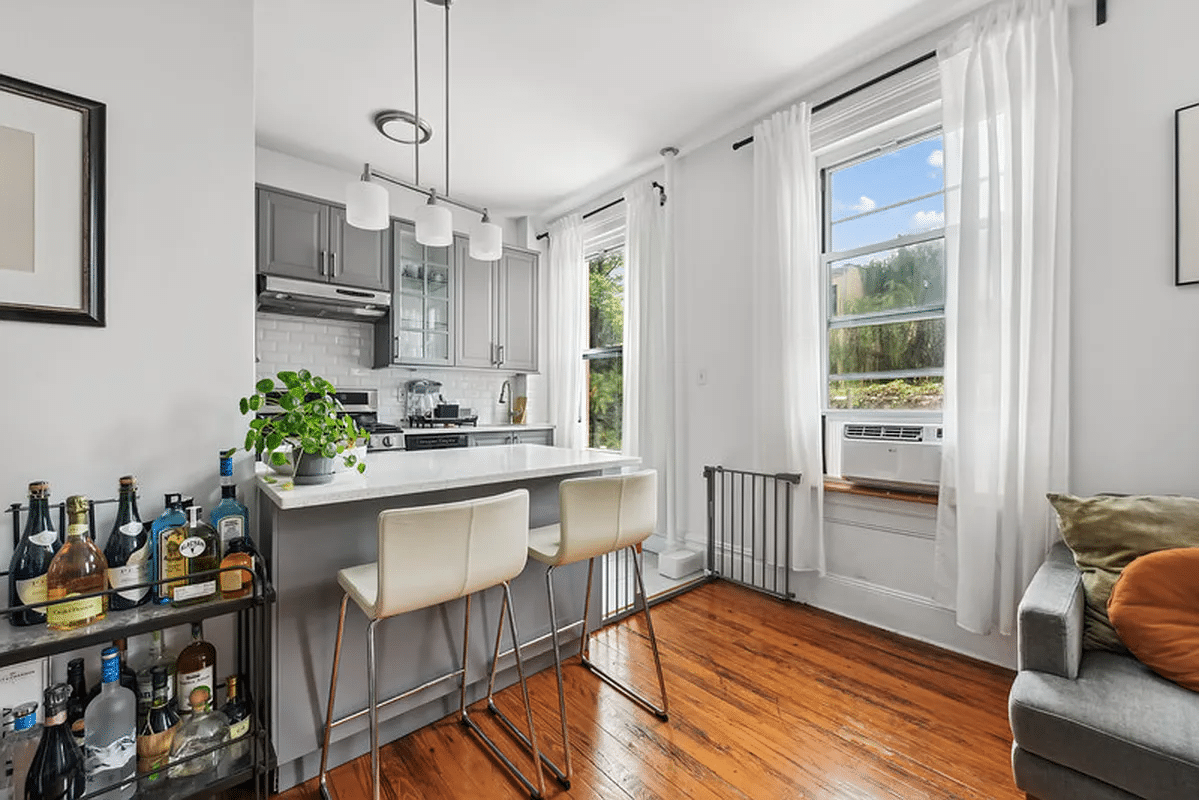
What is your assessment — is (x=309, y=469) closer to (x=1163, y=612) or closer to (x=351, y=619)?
(x=351, y=619)

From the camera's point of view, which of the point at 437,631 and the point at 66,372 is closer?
the point at 66,372

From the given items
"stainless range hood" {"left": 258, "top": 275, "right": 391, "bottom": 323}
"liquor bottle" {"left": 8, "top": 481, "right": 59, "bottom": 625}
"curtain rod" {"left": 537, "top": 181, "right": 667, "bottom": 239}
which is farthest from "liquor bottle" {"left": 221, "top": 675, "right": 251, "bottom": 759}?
"curtain rod" {"left": 537, "top": 181, "right": 667, "bottom": 239}

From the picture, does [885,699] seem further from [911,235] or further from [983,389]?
[911,235]

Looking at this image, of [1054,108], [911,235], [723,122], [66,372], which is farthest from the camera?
[723,122]

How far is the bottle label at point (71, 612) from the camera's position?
1127 mm

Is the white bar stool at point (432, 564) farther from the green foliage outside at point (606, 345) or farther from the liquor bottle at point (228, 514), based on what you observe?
the green foliage outside at point (606, 345)

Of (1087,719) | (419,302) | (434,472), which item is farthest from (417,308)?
(1087,719)

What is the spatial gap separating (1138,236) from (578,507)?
2235 mm

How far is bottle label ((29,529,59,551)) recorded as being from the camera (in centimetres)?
122

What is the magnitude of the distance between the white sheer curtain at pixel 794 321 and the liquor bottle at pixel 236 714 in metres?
2.42

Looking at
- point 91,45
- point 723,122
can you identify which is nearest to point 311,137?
point 91,45

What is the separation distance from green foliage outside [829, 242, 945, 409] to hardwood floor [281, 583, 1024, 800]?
3.87ft

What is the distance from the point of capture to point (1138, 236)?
6.14 feet

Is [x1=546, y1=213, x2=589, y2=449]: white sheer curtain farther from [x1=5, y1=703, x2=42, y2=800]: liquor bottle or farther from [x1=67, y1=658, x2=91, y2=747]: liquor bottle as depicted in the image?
[x1=5, y1=703, x2=42, y2=800]: liquor bottle
